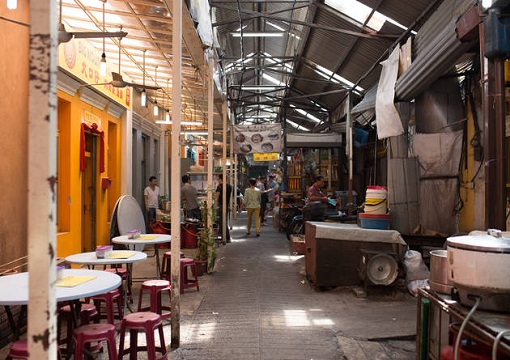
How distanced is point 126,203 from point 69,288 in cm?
483

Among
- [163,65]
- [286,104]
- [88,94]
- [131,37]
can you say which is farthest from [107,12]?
[286,104]

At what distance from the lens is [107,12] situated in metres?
6.59

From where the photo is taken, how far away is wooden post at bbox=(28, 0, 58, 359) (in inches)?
65.9

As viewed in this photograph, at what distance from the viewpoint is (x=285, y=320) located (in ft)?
17.8

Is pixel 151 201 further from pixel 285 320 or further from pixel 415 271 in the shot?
pixel 415 271

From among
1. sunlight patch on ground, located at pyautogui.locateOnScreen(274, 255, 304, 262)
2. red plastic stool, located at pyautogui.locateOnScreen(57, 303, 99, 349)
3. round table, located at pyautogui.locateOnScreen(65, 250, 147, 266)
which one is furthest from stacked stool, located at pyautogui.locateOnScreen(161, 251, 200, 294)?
sunlight patch on ground, located at pyautogui.locateOnScreen(274, 255, 304, 262)

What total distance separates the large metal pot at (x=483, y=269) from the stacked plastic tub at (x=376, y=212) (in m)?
4.22

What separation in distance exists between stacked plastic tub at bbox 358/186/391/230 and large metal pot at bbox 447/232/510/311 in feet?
13.8

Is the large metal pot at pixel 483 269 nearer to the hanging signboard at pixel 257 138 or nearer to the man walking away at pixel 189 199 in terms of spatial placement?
the man walking away at pixel 189 199

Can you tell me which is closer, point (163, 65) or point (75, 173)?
point (75, 173)

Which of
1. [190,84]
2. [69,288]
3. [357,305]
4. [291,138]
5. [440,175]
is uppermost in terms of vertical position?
[190,84]

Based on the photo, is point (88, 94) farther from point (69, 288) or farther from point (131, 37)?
point (69, 288)

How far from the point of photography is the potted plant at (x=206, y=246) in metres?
7.79

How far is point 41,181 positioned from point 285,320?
429 centimetres
